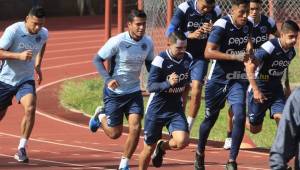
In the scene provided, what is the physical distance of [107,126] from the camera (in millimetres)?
11984

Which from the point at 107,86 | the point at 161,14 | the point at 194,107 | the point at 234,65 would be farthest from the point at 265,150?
the point at 161,14

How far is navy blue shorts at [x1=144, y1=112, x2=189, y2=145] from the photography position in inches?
418

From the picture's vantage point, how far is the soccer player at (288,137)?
580cm

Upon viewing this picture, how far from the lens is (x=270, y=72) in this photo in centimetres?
1170

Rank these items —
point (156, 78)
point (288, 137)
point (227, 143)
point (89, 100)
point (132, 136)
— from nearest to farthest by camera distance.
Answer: point (288, 137) → point (156, 78) → point (132, 136) → point (227, 143) → point (89, 100)

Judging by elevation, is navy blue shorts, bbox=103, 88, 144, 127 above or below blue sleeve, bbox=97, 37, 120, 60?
below

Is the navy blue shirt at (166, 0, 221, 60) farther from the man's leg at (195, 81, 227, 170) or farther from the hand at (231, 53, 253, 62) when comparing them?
the hand at (231, 53, 253, 62)

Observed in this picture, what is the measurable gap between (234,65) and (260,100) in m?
0.63

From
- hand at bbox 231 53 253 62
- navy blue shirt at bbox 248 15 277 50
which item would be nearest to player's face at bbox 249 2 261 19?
navy blue shirt at bbox 248 15 277 50

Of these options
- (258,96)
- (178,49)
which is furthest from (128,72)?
(258,96)

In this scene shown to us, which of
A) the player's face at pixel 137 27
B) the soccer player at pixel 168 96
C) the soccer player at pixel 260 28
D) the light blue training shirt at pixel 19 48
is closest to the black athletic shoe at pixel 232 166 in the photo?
the soccer player at pixel 168 96

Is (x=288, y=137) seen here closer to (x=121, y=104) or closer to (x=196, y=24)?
(x=121, y=104)

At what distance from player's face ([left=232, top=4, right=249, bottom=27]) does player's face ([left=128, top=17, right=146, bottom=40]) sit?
3.47ft

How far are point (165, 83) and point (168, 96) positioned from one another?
0.31m
